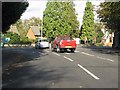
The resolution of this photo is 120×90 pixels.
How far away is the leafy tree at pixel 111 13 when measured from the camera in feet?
112

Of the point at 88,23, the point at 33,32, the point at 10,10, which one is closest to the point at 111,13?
the point at 10,10

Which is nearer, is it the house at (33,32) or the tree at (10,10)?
the tree at (10,10)

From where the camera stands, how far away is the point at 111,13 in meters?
36.1

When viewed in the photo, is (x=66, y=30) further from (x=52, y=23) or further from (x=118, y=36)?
(x=118, y=36)

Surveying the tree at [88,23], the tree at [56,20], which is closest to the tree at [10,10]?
the tree at [56,20]

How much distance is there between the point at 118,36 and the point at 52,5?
3587cm

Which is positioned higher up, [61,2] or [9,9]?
[61,2]

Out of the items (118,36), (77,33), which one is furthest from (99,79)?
(77,33)

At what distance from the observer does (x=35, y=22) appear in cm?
15012

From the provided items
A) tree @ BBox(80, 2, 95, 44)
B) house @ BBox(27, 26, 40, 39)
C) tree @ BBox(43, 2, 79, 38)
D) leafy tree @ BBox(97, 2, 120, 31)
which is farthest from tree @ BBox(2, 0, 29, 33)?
house @ BBox(27, 26, 40, 39)

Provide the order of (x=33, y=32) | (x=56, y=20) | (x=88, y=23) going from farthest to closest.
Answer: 1. (x=33, y=32)
2. (x=88, y=23)
3. (x=56, y=20)

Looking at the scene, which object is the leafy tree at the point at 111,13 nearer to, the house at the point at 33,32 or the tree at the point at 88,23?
the tree at the point at 88,23

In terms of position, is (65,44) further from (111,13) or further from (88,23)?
(88,23)

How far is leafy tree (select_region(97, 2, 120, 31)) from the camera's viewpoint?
34.1 meters
